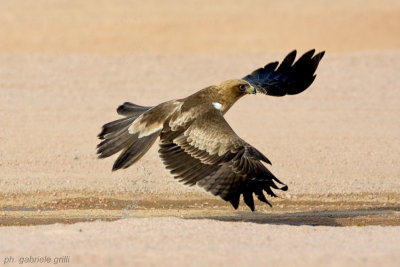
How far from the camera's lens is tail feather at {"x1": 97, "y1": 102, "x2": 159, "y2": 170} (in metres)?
9.27

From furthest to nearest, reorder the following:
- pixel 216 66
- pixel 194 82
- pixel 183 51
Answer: pixel 183 51, pixel 216 66, pixel 194 82

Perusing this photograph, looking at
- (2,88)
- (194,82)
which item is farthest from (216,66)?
(2,88)

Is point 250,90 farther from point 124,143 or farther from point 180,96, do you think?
point 180,96

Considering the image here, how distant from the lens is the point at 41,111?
58.1ft

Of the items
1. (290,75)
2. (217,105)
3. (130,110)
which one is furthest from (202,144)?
(290,75)

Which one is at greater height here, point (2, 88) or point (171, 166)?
point (2, 88)

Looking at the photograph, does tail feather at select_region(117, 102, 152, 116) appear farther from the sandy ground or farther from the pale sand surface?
the pale sand surface

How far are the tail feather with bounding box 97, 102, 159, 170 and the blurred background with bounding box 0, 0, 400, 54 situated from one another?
14.2 m

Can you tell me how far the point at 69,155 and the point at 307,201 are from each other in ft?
13.2

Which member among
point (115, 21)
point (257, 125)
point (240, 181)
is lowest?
point (240, 181)

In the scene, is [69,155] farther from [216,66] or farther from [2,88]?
[216,66]

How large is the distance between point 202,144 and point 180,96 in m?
10.8

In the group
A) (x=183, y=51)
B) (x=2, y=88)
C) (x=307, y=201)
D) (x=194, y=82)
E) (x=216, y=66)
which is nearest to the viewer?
(x=307, y=201)

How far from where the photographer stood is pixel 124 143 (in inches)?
374
